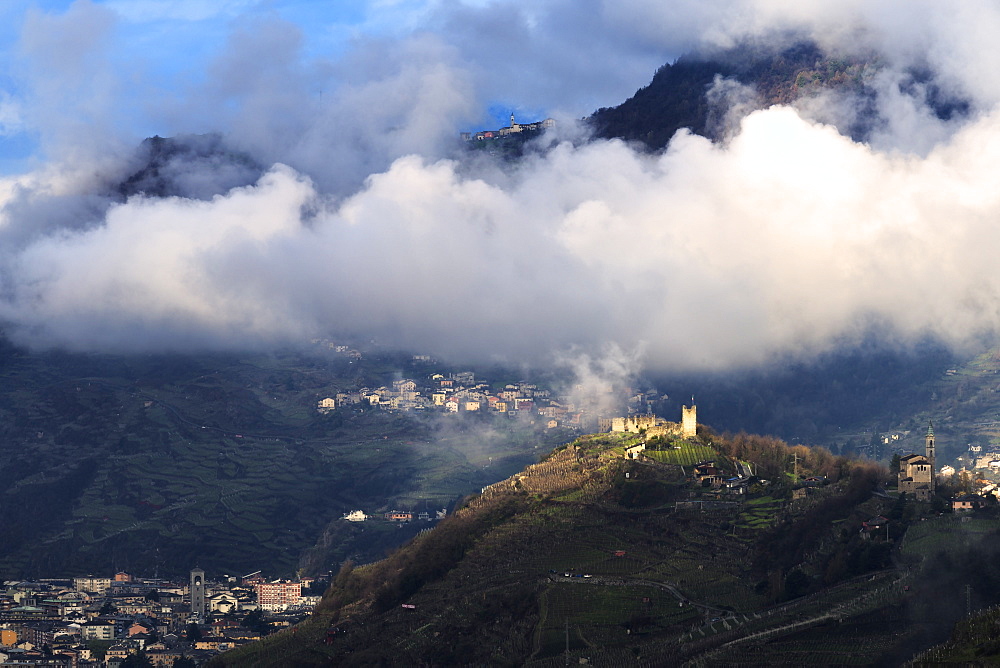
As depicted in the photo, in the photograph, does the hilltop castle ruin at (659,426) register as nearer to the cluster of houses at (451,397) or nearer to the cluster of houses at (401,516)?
the cluster of houses at (401,516)

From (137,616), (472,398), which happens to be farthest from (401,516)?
(472,398)

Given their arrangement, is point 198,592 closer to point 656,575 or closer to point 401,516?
point 401,516

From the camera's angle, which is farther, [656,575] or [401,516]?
[401,516]

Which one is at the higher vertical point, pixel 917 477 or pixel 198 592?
pixel 917 477

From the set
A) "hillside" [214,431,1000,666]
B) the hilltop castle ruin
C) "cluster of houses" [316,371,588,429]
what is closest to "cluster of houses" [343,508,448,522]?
"cluster of houses" [316,371,588,429]

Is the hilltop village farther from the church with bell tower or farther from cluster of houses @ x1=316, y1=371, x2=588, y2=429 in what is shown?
the church with bell tower

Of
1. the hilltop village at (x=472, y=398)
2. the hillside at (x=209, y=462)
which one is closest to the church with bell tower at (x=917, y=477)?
the hillside at (x=209, y=462)

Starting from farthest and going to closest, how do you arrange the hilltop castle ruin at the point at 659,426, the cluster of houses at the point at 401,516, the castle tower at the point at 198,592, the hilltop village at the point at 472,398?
the hilltop village at the point at 472,398
the cluster of houses at the point at 401,516
the castle tower at the point at 198,592
the hilltop castle ruin at the point at 659,426
